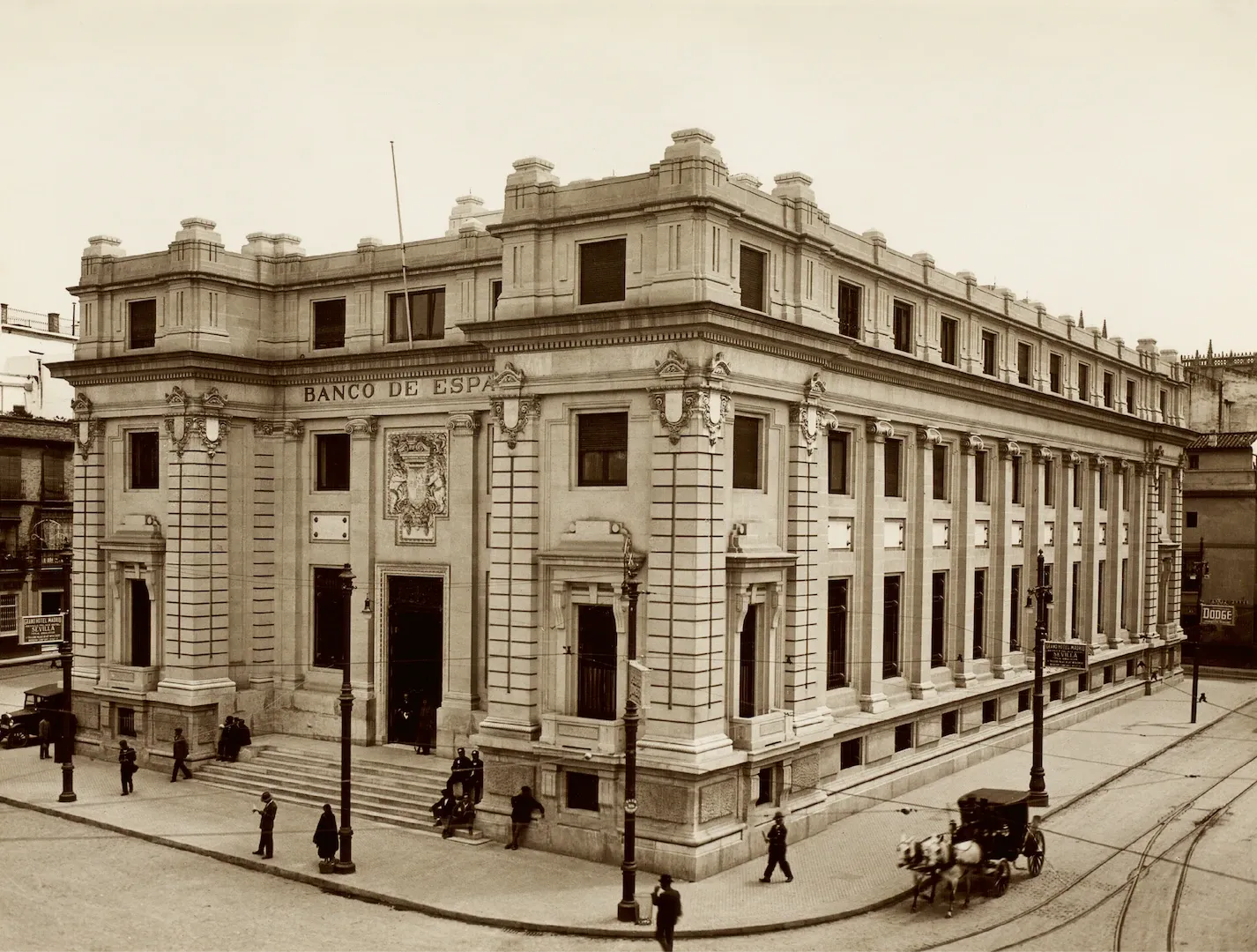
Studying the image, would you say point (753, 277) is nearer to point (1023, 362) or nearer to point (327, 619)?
point (327, 619)

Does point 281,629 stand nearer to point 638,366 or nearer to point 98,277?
point 98,277

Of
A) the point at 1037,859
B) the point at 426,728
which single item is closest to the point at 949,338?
the point at 1037,859

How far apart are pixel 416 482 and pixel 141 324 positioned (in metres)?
10.8

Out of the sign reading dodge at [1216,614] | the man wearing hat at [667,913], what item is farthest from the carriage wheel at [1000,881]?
the sign reading dodge at [1216,614]

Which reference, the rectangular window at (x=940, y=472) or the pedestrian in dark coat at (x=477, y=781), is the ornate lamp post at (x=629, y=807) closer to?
the pedestrian in dark coat at (x=477, y=781)

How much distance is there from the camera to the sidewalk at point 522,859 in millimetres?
24828

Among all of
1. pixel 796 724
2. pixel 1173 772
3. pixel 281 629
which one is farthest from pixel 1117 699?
pixel 281 629

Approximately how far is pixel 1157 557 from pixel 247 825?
4523cm

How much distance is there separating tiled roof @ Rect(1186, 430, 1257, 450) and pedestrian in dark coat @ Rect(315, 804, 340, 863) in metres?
57.2

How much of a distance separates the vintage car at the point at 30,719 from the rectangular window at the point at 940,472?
100 ft

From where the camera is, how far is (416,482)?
3653 centimetres

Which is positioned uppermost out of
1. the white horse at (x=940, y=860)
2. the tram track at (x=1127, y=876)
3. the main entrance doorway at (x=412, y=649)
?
the main entrance doorway at (x=412, y=649)

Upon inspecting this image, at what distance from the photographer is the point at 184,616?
36.7 metres

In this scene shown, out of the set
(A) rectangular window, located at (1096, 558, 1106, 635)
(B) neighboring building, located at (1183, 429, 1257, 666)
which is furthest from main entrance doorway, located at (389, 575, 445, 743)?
(B) neighboring building, located at (1183, 429, 1257, 666)
